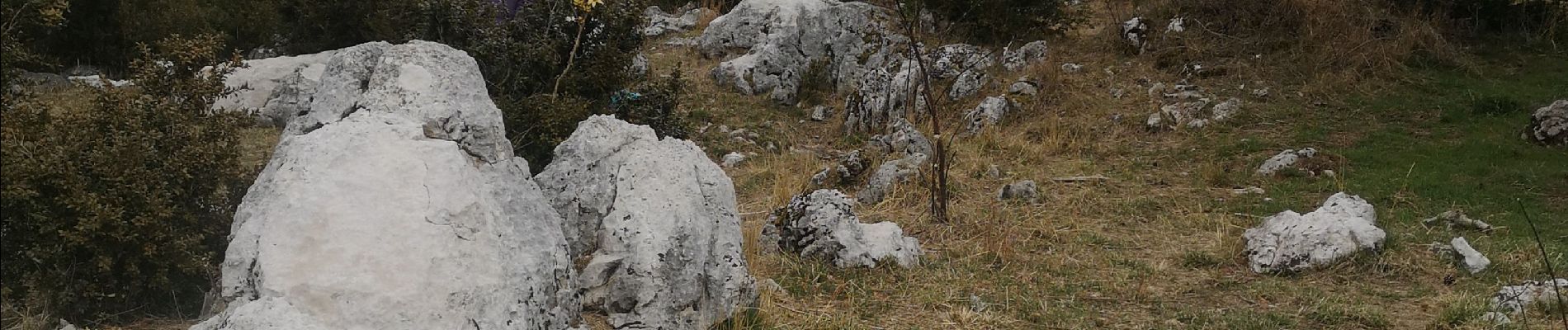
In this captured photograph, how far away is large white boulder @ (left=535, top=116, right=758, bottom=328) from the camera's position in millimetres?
4953

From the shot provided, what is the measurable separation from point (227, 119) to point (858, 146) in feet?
20.4

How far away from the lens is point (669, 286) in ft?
16.4

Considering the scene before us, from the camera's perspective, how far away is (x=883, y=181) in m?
8.84

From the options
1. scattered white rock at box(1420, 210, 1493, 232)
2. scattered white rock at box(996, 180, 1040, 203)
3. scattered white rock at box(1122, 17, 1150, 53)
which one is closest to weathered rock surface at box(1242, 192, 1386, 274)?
scattered white rock at box(1420, 210, 1493, 232)

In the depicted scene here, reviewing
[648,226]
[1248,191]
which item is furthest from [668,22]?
[648,226]

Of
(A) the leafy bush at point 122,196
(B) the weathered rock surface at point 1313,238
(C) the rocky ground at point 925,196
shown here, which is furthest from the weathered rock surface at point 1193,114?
(A) the leafy bush at point 122,196

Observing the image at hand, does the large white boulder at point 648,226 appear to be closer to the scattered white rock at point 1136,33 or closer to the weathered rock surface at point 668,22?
the scattered white rock at point 1136,33

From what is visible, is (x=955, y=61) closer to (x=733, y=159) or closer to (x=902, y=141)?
(x=902, y=141)

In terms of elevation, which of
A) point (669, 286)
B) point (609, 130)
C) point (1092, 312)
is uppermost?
point (609, 130)

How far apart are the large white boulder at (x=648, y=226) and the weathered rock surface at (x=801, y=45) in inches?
268

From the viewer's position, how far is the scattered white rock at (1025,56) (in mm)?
12648

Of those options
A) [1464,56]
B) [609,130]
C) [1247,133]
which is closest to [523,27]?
[609,130]

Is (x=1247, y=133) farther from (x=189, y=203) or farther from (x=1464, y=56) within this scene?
(x=189, y=203)

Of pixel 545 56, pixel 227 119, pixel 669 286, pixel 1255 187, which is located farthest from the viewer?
pixel 1255 187
